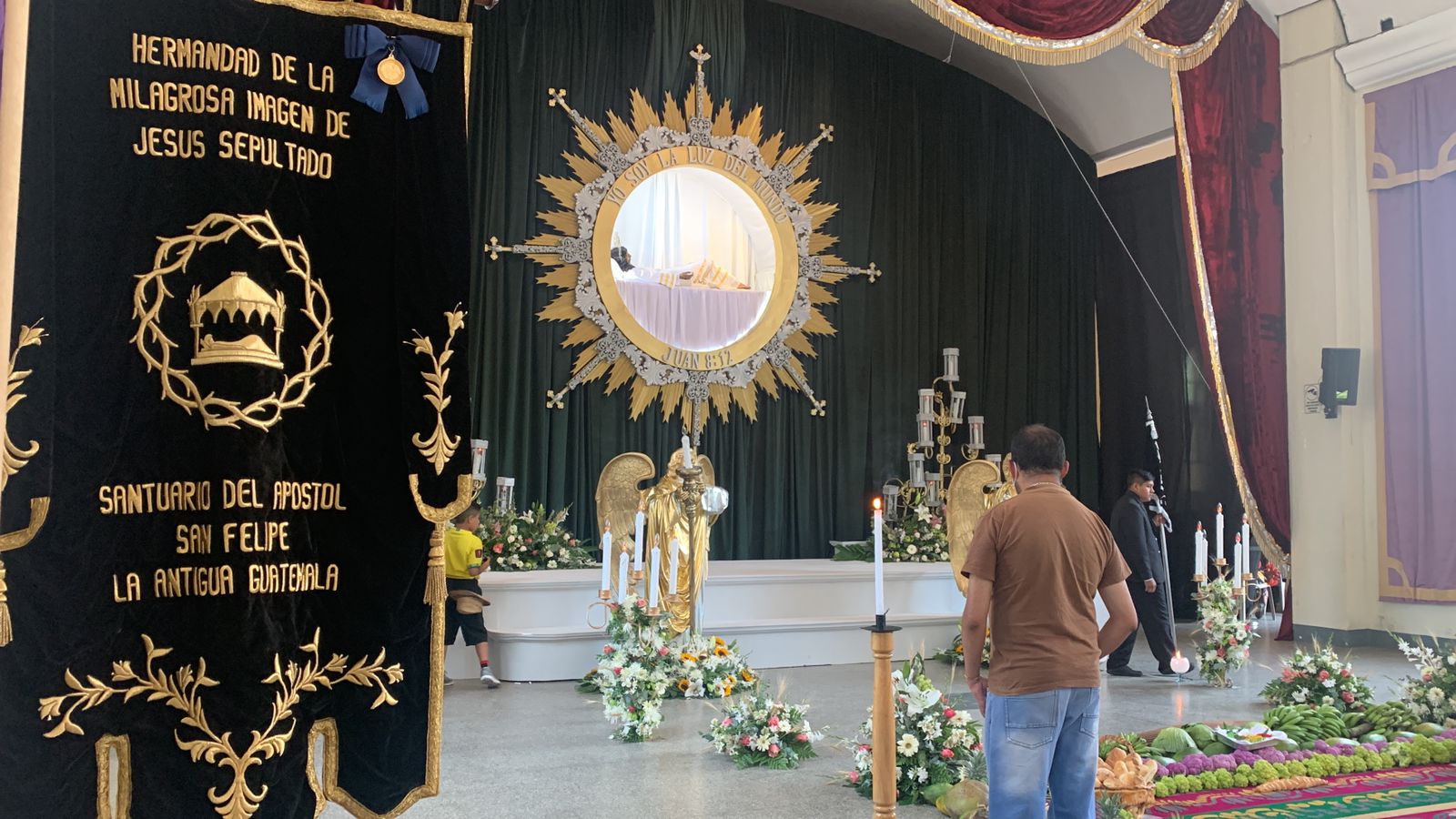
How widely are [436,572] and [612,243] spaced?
24.3ft

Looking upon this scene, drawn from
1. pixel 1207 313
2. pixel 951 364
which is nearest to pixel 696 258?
pixel 951 364

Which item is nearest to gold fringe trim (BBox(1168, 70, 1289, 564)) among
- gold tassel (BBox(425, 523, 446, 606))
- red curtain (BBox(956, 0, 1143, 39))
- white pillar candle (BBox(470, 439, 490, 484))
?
red curtain (BBox(956, 0, 1143, 39))

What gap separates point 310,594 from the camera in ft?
9.97

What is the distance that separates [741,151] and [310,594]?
8.33 metres

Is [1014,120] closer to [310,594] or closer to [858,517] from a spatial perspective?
[858,517]

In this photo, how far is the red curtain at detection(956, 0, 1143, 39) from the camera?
7367 mm

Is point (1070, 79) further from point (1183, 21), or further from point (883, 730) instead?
point (883, 730)

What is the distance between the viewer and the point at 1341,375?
8781mm

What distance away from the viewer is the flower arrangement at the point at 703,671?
6602 mm

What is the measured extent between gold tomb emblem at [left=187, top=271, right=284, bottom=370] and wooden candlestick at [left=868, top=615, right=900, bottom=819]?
162 cm

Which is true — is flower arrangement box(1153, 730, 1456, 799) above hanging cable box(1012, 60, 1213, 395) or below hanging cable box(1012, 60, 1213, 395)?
below

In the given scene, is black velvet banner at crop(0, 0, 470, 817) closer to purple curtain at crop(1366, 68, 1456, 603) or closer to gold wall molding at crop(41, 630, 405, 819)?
gold wall molding at crop(41, 630, 405, 819)

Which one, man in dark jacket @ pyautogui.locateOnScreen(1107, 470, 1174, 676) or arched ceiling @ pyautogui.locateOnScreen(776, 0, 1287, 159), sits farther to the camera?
arched ceiling @ pyautogui.locateOnScreen(776, 0, 1287, 159)

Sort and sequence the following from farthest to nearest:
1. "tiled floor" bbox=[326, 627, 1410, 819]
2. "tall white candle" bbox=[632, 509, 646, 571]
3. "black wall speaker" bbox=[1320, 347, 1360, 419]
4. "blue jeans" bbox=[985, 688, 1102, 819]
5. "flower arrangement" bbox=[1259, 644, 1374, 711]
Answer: "black wall speaker" bbox=[1320, 347, 1360, 419], "tall white candle" bbox=[632, 509, 646, 571], "flower arrangement" bbox=[1259, 644, 1374, 711], "tiled floor" bbox=[326, 627, 1410, 819], "blue jeans" bbox=[985, 688, 1102, 819]
